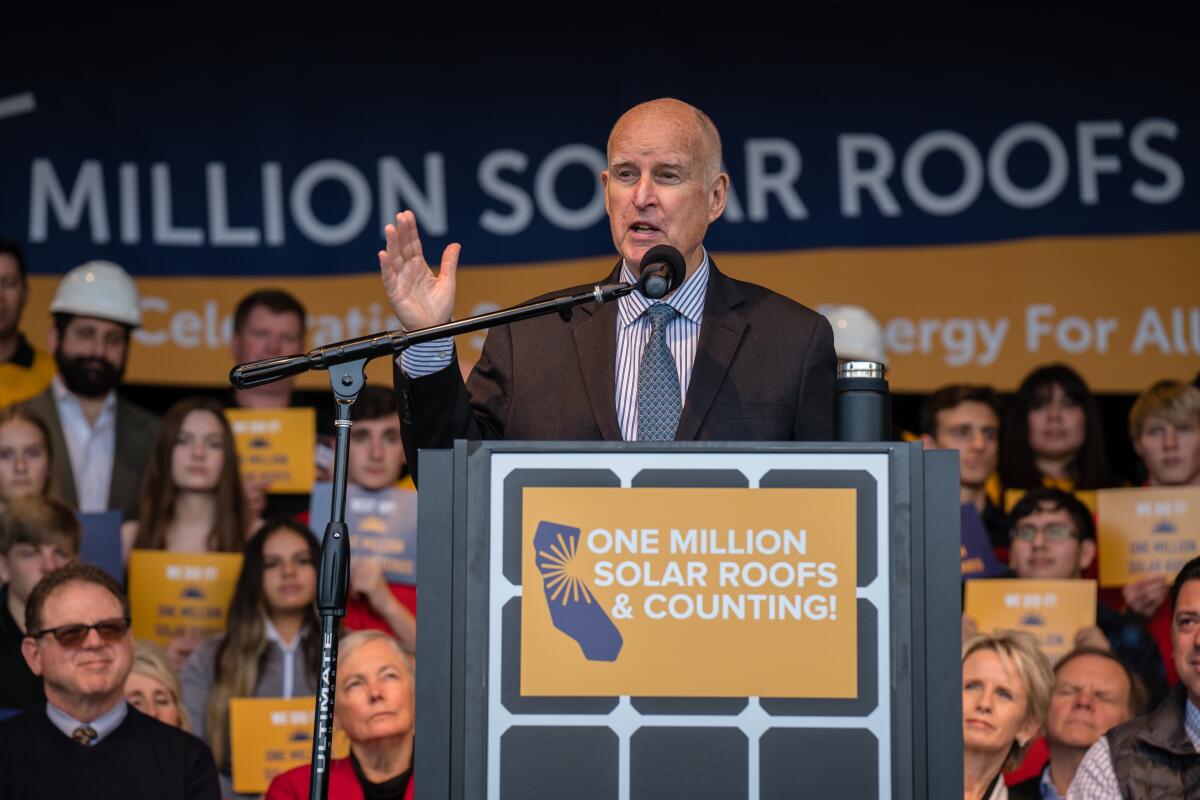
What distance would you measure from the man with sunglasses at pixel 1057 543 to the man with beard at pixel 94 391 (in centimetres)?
285

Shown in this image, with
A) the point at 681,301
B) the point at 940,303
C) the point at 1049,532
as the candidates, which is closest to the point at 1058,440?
the point at 1049,532

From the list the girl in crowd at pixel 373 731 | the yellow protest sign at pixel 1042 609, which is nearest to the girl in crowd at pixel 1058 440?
the yellow protest sign at pixel 1042 609

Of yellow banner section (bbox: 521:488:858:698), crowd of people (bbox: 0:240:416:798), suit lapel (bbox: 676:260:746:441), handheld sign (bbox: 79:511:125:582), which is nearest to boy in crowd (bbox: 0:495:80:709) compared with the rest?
crowd of people (bbox: 0:240:416:798)

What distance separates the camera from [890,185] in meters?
5.99

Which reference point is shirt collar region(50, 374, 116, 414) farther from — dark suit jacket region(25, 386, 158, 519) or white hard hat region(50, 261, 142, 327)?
white hard hat region(50, 261, 142, 327)

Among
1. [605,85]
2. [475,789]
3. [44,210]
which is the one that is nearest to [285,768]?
[44,210]

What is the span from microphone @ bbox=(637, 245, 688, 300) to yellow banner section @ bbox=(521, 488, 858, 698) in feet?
1.15

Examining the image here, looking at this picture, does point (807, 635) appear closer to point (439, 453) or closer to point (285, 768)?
point (439, 453)

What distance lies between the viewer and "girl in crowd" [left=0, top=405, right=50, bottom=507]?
5.42m

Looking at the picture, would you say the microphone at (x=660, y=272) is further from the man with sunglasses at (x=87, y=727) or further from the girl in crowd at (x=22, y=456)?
the girl in crowd at (x=22, y=456)

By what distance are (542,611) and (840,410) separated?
0.49 metres

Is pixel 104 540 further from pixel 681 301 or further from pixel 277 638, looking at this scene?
pixel 681 301

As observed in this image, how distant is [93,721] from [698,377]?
2.54 metres

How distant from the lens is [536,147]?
20.0 ft
